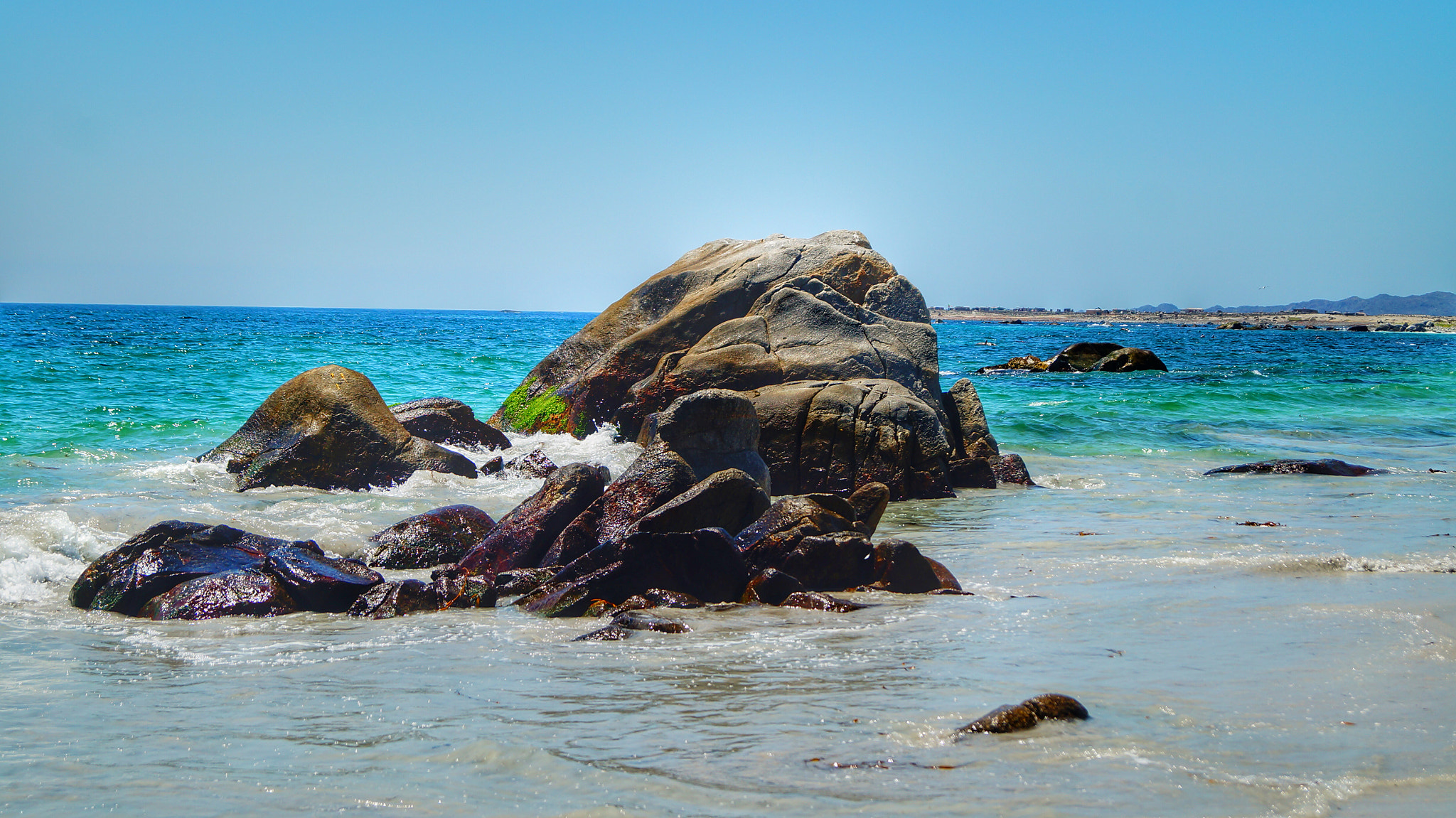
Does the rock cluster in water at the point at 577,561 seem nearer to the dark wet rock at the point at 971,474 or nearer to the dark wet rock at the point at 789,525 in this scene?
the dark wet rock at the point at 789,525

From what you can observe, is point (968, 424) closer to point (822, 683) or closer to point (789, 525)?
point (789, 525)

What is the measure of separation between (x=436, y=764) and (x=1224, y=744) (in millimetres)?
2864

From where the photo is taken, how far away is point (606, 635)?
5.19 metres

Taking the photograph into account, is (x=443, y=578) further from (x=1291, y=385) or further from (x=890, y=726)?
(x=1291, y=385)

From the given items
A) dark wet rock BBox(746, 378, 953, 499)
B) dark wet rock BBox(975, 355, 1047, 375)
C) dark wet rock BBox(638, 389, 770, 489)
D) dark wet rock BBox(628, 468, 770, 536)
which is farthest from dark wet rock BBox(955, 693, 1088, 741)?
dark wet rock BBox(975, 355, 1047, 375)

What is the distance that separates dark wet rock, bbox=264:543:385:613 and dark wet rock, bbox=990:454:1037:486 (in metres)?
7.98

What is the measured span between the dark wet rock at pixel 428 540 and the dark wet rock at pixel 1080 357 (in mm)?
30695

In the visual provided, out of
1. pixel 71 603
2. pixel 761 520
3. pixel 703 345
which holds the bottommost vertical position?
pixel 71 603

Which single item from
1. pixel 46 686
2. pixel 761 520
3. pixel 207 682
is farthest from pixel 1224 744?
pixel 46 686

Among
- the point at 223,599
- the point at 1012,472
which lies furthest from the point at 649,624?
the point at 1012,472

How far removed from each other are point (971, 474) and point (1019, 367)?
25955 millimetres

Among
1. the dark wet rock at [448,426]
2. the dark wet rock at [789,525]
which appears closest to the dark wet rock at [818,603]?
the dark wet rock at [789,525]

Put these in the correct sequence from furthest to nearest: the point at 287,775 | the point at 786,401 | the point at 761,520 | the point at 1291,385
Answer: the point at 1291,385 → the point at 786,401 → the point at 761,520 → the point at 287,775

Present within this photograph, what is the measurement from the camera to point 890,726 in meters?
3.71
